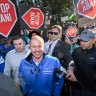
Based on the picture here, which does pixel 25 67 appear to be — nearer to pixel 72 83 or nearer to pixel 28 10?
pixel 72 83

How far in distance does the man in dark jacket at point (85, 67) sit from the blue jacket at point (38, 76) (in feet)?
1.80

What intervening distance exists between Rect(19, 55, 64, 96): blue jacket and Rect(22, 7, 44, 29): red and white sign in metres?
2.94

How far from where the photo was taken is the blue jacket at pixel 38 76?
4.45 meters

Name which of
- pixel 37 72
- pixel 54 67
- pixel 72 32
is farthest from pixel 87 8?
pixel 37 72

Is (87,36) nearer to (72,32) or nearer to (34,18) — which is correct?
(34,18)

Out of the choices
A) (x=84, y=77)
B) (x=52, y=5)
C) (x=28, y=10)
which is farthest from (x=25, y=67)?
(x=52, y=5)

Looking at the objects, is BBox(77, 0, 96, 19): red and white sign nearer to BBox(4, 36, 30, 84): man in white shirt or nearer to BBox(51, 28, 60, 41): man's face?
BBox(51, 28, 60, 41): man's face

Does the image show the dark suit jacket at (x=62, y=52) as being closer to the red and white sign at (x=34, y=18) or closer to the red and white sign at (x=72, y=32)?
the red and white sign at (x=34, y=18)

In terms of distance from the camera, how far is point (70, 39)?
29.8 feet

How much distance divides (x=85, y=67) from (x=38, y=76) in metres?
0.85

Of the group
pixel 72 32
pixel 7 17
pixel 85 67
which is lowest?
pixel 72 32

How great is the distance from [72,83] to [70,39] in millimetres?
3787

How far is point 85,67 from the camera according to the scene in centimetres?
497

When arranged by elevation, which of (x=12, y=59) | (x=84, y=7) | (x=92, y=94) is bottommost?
(x=92, y=94)
